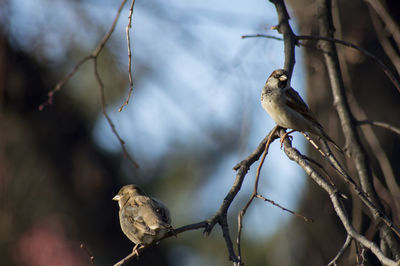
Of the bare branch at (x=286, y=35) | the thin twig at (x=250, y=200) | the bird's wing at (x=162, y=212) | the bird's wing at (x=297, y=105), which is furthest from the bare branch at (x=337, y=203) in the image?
the bird's wing at (x=162, y=212)

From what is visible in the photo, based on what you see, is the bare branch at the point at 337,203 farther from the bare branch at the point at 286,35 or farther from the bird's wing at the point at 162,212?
the bird's wing at the point at 162,212

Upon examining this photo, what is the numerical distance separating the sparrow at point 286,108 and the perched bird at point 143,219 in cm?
100

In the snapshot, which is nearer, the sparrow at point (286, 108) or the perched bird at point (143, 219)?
the sparrow at point (286, 108)

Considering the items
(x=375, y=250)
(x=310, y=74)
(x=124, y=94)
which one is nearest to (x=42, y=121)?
(x=124, y=94)

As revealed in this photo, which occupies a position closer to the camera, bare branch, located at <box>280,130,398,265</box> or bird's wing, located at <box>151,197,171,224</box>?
bare branch, located at <box>280,130,398,265</box>

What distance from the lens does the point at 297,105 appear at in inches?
133

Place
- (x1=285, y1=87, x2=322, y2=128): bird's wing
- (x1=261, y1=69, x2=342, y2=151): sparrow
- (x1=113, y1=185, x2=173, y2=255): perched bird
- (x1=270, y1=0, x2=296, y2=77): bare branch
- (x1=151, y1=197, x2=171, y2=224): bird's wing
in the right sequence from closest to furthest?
1. (x1=270, y1=0, x2=296, y2=77): bare branch
2. (x1=261, y1=69, x2=342, y2=151): sparrow
3. (x1=285, y1=87, x2=322, y2=128): bird's wing
4. (x1=113, y1=185, x2=173, y2=255): perched bird
5. (x1=151, y1=197, x2=171, y2=224): bird's wing

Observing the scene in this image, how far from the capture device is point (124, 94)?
18.6 feet

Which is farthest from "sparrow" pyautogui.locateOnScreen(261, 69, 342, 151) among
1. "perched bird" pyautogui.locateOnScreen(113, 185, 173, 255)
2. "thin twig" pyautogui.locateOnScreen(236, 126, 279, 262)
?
"perched bird" pyautogui.locateOnScreen(113, 185, 173, 255)

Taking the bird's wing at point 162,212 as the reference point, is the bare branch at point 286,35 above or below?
above

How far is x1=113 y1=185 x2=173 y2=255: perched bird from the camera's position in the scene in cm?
354

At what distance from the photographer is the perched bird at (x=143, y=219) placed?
11.6ft

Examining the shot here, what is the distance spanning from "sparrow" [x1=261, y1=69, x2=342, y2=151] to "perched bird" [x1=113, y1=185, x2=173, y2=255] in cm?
100

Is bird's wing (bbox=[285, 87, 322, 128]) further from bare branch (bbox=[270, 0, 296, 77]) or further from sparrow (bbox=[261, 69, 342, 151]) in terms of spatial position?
bare branch (bbox=[270, 0, 296, 77])
